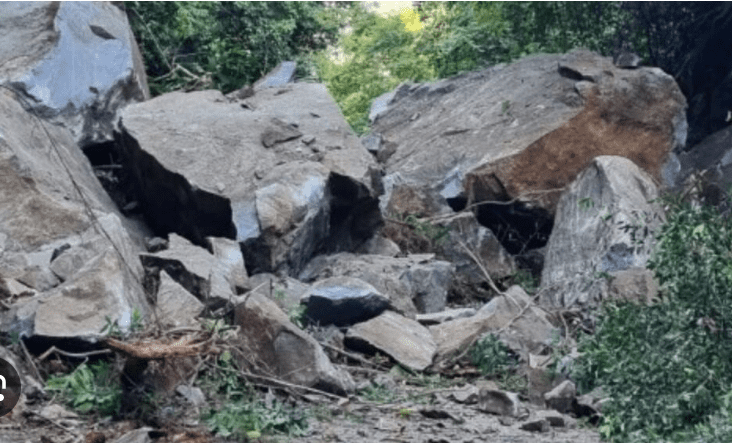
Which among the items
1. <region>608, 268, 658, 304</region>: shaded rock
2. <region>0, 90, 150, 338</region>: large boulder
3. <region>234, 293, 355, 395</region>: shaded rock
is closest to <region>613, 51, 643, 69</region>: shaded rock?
<region>608, 268, 658, 304</region>: shaded rock

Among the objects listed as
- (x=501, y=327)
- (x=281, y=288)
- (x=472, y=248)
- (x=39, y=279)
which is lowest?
(x=472, y=248)

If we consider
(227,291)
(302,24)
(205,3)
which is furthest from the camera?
(302,24)

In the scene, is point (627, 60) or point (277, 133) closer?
point (277, 133)

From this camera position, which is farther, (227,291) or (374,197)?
(374,197)

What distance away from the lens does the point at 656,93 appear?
12156mm

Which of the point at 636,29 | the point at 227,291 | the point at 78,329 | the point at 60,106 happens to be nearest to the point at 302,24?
the point at 636,29

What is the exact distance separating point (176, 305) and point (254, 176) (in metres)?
2.37

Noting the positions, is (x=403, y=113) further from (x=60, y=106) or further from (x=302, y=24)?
(x=60, y=106)

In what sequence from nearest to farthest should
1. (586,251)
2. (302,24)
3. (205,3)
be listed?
(586,251) → (205,3) → (302,24)

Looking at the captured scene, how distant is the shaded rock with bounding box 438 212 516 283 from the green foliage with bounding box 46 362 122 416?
15.2ft

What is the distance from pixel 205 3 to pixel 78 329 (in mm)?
7205

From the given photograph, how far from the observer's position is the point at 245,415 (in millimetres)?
6574

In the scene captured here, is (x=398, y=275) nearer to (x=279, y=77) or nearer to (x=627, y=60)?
(x=279, y=77)

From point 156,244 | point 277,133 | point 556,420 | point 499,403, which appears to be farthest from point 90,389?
point 277,133
